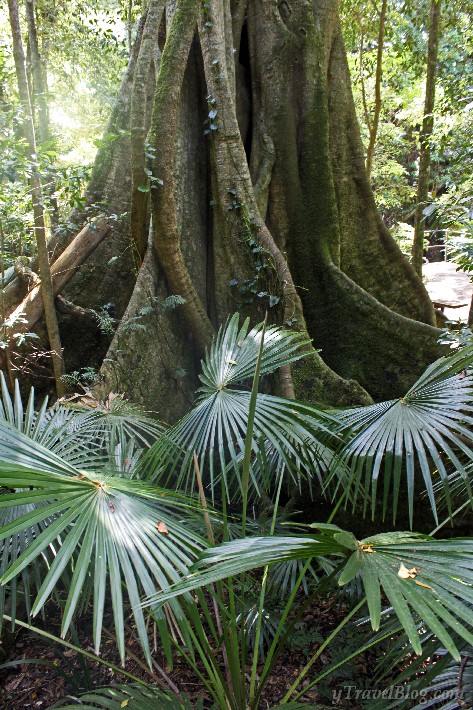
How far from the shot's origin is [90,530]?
1.26 meters

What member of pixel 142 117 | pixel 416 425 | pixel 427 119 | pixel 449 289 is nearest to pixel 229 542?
pixel 416 425

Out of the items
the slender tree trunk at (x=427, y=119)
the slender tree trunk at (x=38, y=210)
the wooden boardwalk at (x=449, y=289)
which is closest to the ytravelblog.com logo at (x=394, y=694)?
the slender tree trunk at (x=38, y=210)

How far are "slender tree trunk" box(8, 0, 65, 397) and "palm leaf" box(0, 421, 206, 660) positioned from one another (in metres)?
2.83

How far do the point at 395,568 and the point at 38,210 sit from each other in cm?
387

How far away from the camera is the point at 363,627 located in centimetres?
259

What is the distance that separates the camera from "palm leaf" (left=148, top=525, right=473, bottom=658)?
0.94m


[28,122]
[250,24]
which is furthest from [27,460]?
[250,24]

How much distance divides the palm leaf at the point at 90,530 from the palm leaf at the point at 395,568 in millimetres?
103

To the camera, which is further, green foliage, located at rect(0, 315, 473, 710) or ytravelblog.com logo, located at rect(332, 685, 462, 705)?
ytravelblog.com logo, located at rect(332, 685, 462, 705)

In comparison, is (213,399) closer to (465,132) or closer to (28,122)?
(28,122)

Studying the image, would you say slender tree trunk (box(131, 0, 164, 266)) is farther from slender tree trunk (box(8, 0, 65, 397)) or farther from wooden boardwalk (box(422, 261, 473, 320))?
wooden boardwalk (box(422, 261, 473, 320))

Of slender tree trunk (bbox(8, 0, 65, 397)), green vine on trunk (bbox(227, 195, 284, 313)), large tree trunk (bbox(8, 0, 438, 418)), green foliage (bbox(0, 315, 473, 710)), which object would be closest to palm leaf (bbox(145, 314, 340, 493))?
green foliage (bbox(0, 315, 473, 710))

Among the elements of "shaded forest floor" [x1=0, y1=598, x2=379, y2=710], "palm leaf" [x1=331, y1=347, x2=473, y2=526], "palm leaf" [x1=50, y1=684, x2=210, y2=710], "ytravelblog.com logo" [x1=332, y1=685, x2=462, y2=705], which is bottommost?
"shaded forest floor" [x1=0, y1=598, x2=379, y2=710]

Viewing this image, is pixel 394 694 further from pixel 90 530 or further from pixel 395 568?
pixel 90 530
